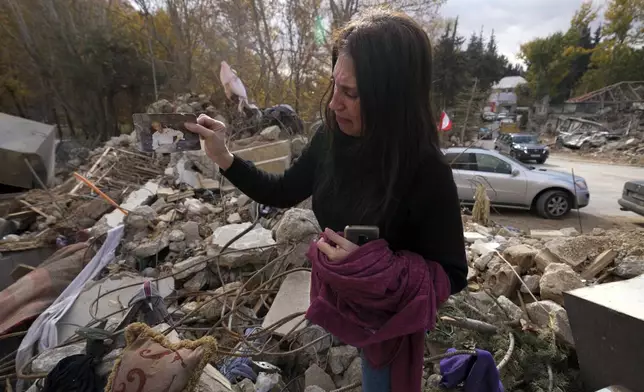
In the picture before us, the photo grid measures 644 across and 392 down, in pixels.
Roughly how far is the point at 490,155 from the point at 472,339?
6311 millimetres

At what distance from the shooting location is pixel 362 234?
1.00m

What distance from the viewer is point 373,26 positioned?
99 centimetres

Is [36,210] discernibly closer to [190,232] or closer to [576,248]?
[190,232]

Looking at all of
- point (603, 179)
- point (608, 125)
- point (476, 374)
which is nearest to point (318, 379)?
point (476, 374)

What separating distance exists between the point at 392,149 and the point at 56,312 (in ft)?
10.9

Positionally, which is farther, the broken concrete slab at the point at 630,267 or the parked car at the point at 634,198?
the parked car at the point at 634,198

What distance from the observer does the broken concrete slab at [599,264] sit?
2.83 m

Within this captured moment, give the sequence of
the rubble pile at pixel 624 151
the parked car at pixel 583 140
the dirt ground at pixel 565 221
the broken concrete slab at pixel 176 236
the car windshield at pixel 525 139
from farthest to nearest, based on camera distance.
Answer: the parked car at pixel 583 140
the car windshield at pixel 525 139
the rubble pile at pixel 624 151
the dirt ground at pixel 565 221
the broken concrete slab at pixel 176 236

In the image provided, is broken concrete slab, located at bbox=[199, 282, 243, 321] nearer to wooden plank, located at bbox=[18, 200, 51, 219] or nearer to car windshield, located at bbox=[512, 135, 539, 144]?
wooden plank, located at bbox=[18, 200, 51, 219]

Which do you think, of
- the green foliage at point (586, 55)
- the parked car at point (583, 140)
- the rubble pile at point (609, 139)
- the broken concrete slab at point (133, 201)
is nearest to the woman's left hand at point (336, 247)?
the broken concrete slab at point (133, 201)

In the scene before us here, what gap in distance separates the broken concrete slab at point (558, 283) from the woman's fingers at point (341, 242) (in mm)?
2321

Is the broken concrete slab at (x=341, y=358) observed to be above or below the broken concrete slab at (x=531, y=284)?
below

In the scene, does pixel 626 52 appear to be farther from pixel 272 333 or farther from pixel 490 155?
pixel 272 333

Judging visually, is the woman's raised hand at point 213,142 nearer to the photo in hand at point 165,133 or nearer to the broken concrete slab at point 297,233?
the photo in hand at point 165,133
